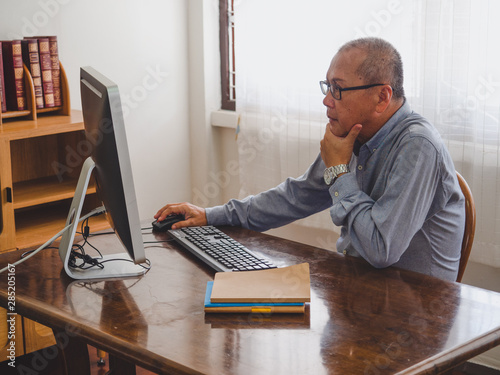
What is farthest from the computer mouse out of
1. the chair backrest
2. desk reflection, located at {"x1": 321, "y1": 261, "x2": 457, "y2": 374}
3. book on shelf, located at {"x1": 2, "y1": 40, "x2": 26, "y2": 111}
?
book on shelf, located at {"x1": 2, "y1": 40, "x2": 26, "y2": 111}

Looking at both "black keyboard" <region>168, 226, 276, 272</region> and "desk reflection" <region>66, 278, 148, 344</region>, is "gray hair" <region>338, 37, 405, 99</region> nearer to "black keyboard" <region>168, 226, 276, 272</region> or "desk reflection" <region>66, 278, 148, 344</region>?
"black keyboard" <region>168, 226, 276, 272</region>

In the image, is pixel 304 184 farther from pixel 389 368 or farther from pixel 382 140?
pixel 389 368

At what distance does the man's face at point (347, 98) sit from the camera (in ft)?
5.73

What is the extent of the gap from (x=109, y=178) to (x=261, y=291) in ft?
1.40

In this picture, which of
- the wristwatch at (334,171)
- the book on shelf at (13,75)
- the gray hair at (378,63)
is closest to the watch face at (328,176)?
the wristwatch at (334,171)

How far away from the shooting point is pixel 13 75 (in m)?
2.50

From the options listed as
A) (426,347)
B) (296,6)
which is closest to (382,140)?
(426,347)

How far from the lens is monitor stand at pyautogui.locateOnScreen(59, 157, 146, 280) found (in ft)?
5.16

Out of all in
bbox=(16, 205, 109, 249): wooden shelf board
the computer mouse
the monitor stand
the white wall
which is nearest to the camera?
the monitor stand

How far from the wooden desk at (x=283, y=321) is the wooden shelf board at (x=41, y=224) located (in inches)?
32.9

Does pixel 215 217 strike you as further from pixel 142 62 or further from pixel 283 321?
pixel 142 62

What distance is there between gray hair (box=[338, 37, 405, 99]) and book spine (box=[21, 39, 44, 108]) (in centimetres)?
136

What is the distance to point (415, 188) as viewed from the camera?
1.61 metres

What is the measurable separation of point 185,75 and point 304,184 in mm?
1711
